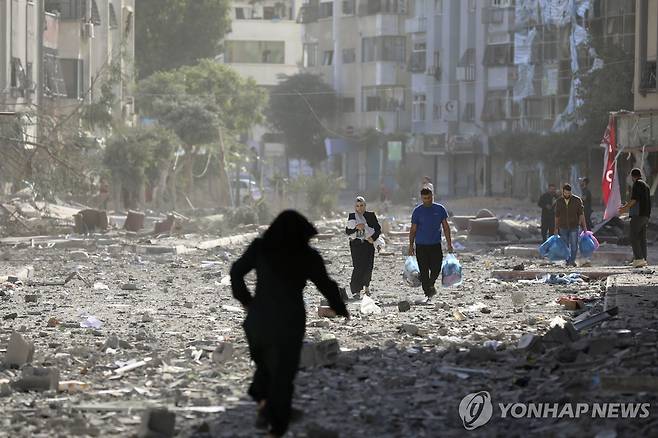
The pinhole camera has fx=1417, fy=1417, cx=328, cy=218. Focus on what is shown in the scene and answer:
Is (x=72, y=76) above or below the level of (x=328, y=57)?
below

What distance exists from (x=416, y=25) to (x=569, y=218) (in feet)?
197

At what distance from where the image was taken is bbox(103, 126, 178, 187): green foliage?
49062mm

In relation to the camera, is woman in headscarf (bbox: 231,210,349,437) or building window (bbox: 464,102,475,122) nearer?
woman in headscarf (bbox: 231,210,349,437)

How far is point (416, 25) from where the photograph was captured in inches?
3260

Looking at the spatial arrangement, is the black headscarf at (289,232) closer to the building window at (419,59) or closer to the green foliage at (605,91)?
the green foliage at (605,91)

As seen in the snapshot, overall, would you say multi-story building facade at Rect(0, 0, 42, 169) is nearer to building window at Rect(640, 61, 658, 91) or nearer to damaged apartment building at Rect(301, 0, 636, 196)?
building window at Rect(640, 61, 658, 91)

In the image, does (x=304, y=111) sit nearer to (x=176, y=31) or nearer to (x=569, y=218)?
(x=176, y=31)

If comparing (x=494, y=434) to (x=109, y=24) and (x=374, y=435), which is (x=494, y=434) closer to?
(x=374, y=435)

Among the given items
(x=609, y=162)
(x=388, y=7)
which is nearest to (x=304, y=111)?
(x=388, y=7)

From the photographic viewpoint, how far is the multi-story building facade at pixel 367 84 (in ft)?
279

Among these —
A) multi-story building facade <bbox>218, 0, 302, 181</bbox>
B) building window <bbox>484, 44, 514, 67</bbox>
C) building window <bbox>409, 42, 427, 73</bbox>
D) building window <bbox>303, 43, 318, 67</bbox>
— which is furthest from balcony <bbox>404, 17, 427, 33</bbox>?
multi-story building facade <bbox>218, 0, 302, 181</bbox>

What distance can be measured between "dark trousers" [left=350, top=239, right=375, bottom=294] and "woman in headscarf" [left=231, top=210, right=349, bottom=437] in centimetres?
1028

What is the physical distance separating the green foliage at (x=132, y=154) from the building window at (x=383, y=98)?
3635 centimetres

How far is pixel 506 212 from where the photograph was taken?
57.3 m
